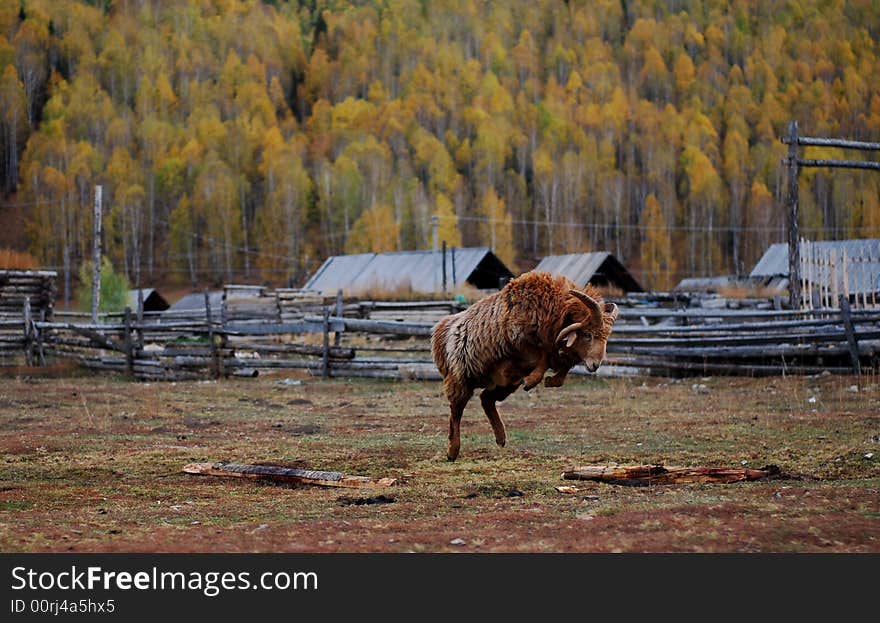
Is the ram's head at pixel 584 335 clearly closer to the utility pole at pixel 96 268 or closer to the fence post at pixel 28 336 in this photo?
the fence post at pixel 28 336

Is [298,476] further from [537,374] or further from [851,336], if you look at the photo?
[851,336]

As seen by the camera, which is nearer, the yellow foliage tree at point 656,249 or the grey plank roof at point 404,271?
the grey plank roof at point 404,271

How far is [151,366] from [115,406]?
20.0ft

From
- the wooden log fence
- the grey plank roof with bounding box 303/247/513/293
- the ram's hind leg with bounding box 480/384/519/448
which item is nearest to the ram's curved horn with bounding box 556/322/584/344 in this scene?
the ram's hind leg with bounding box 480/384/519/448

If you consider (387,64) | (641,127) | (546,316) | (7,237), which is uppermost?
(387,64)

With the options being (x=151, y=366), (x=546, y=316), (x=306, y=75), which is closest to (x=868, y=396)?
(x=546, y=316)

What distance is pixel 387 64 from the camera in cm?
9844

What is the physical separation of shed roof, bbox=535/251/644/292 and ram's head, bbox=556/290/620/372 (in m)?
34.2

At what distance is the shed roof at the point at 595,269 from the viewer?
41.9 m

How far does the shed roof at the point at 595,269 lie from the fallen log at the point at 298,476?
3484 cm

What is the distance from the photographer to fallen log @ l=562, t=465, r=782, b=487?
6566 mm

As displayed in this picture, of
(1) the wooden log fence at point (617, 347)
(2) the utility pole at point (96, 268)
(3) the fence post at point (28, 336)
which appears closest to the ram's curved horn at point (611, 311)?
(1) the wooden log fence at point (617, 347)

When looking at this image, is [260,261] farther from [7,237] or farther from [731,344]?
[731,344]
